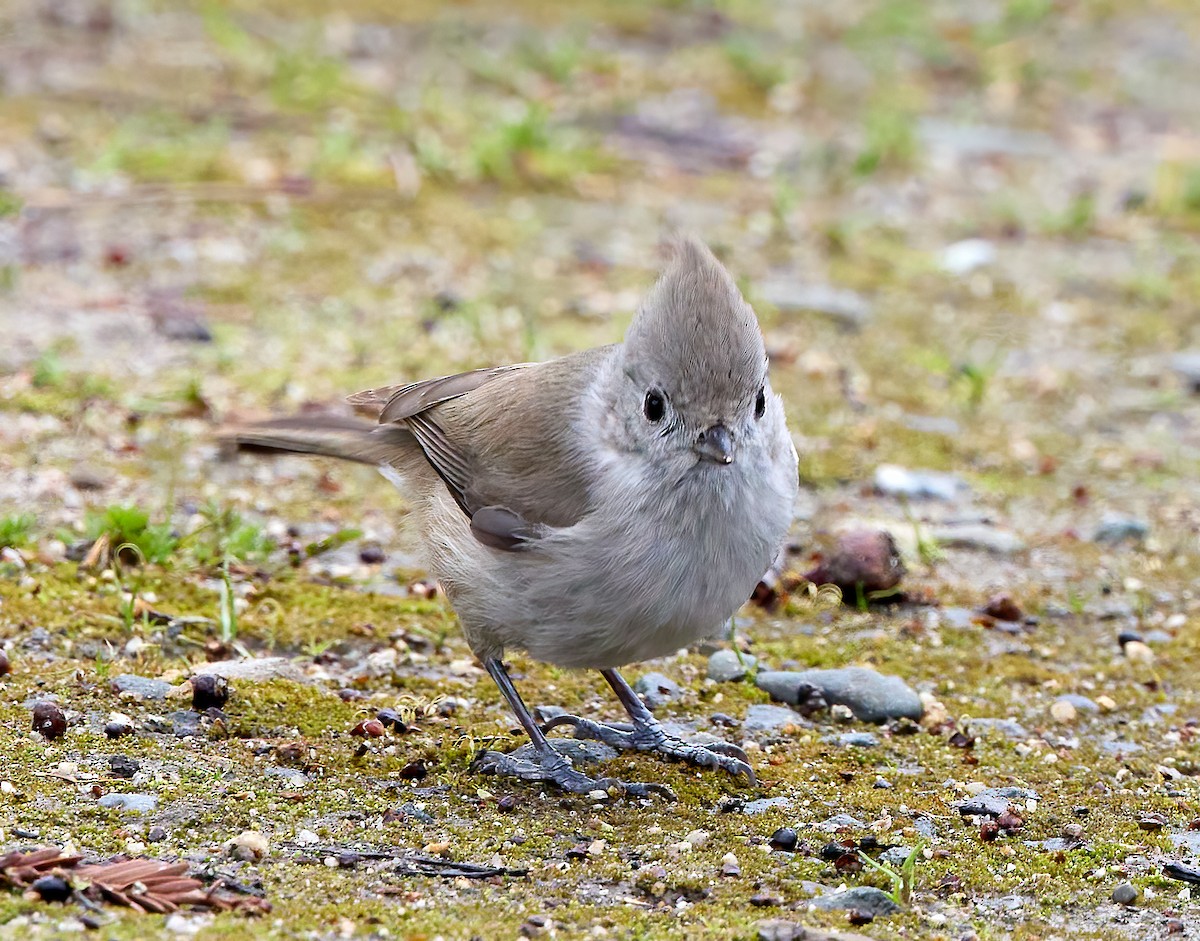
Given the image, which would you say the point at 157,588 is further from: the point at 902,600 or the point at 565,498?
the point at 902,600

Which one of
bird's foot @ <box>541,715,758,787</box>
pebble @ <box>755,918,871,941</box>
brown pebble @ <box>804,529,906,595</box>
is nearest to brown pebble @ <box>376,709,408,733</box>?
bird's foot @ <box>541,715,758,787</box>

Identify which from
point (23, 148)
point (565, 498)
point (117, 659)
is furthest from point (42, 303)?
point (565, 498)

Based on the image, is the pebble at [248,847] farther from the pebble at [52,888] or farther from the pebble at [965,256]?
the pebble at [965,256]

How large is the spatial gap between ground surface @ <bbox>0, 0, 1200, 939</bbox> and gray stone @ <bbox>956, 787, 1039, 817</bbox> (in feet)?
0.19

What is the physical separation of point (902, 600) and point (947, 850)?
70.6 inches

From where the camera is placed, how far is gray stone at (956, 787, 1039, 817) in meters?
4.20

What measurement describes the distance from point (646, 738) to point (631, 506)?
2.66 feet

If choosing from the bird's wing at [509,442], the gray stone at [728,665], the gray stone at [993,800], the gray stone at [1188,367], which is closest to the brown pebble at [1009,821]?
the gray stone at [993,800]

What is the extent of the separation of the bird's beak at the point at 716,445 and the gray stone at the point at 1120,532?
2723 millimetres

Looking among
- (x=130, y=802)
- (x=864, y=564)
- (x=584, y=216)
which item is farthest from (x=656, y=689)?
(x=584, y=216)

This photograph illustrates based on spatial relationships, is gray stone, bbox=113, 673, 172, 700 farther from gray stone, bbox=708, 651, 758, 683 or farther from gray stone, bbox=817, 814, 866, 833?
gray stone, bbox=817, 814, 866, 833

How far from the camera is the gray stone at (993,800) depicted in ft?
13.8

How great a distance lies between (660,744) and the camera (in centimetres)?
459

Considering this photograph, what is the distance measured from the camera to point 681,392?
13.4 ft
